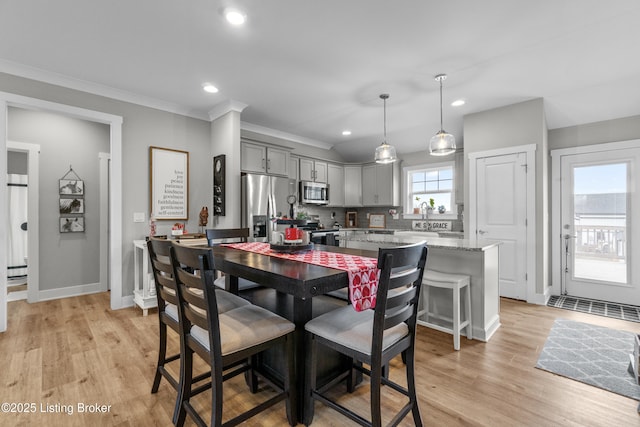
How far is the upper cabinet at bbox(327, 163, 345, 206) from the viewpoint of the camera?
610cm

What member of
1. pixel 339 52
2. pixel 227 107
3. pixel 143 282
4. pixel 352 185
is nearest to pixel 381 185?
pixel 352 185

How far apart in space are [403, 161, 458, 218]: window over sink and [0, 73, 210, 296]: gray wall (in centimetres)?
390

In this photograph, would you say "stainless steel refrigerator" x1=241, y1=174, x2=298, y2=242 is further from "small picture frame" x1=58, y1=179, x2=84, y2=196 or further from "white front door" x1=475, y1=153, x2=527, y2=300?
"white front door" x1=475, y1=153, x2=527, y2=300

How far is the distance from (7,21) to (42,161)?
7.27 feet

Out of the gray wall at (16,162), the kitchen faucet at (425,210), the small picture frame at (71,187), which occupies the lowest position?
the kitchen faucet at (425,210)

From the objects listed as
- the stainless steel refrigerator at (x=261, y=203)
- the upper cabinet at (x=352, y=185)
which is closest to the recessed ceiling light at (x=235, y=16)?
the stainless steel refrigerator at (x=261, y=203)

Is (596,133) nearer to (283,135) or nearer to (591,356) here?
(591,356)

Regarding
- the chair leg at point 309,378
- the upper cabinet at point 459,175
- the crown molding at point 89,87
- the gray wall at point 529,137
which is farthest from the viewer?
the upper cabinet at point 459,175

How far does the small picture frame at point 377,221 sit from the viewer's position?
619 cm

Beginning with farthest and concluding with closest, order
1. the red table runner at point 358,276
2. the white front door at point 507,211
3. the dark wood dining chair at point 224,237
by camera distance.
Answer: the white front door at point 507,211
the dark wood dining chair at point 224,237
the red table runner at point 358,276

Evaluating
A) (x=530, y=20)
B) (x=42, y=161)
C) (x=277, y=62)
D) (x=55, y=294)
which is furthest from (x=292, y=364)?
(x=42, y=161)

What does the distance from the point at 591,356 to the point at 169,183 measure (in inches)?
190

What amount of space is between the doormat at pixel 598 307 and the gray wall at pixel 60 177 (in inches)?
252

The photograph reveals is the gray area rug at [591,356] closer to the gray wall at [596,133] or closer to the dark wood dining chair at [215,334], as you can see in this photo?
the dark wood dining chair at [215,334]
